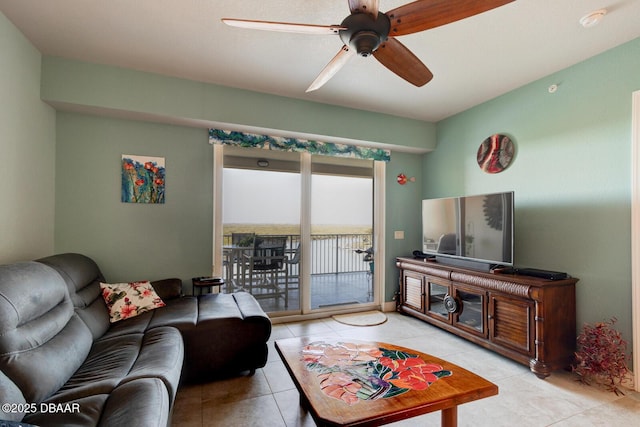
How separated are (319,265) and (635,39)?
4.09 metres

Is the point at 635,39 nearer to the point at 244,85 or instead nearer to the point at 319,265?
the point at 244,85

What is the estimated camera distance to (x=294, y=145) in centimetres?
357

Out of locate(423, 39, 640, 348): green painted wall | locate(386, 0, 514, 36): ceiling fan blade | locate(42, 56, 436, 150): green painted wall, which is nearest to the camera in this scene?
locate(386, 0, 514, 36): ceiling fan blade

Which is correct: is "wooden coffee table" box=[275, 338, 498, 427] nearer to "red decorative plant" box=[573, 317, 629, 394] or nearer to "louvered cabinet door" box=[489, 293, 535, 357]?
"louvered cabinet door" box=[489, 293, 535, 357]

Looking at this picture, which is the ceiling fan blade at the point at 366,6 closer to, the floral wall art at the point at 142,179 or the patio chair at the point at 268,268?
the floral wall art at the point at 142,179

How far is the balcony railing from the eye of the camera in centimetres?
395

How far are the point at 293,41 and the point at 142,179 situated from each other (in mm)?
2061

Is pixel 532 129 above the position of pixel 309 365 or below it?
above

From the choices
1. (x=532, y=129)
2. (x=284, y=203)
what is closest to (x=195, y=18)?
(x=284, y=203)

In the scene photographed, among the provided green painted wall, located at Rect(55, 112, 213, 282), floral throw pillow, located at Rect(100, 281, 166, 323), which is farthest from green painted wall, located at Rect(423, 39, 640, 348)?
floral throw pillow, located at Rect(100, 281, 166, 323)

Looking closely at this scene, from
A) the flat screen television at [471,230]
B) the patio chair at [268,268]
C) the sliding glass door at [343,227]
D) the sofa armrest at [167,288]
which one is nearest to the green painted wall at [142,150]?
the sofa armrest at [167,288]

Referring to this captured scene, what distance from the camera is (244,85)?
3049 mm

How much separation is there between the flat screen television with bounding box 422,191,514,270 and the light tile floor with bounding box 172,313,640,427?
3.14ft

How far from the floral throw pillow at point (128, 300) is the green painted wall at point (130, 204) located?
16.8 inches
